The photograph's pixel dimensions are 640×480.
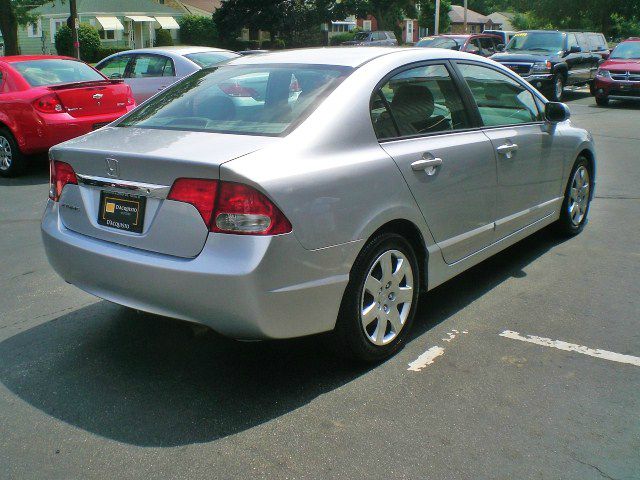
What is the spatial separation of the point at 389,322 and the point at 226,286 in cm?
112

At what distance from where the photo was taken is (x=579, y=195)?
6.73 meters

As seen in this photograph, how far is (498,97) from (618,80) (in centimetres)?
1583

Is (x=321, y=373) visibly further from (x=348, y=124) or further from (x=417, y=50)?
(x=417, y=50)

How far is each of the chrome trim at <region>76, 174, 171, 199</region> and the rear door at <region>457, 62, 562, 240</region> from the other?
7.67 feet

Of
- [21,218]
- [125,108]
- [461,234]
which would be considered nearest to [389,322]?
[461,234]

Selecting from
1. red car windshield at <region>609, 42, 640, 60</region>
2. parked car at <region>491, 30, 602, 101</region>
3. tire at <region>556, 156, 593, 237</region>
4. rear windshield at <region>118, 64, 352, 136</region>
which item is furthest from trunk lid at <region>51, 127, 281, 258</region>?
red car windshield at <region>609, 42, 640, 60</region>

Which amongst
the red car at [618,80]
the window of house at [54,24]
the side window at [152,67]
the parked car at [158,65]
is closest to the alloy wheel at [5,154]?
the parked car at [158,65]

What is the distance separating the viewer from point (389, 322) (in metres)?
4.23

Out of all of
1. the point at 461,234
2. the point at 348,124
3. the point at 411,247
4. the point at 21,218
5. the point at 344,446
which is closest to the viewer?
the point at 344,446

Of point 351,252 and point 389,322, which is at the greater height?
point 351,252

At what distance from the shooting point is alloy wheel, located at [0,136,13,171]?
10242 mm

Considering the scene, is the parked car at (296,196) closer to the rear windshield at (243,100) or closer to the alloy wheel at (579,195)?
the rear windshield at (243,100)

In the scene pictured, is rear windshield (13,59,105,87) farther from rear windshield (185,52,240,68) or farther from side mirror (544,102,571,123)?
side mirror (544,102,571,123)

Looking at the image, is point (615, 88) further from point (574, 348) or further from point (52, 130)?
point (574, 348)
